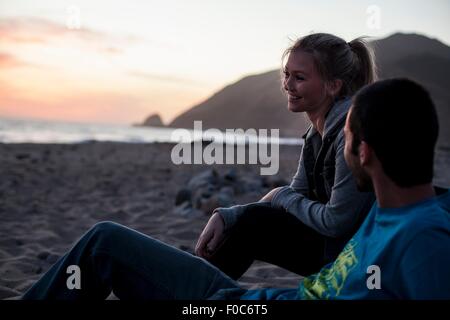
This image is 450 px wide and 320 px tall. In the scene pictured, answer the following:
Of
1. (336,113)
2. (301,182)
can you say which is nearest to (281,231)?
(301,182)

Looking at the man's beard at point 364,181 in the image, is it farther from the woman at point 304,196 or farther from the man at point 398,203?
the woman at point 304,196

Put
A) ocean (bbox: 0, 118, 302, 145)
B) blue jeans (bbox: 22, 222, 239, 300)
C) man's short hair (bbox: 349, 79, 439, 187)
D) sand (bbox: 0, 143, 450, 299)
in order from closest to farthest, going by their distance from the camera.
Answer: man's short hair (bbox: 349, 79, 439, 187) → blue jeans (bbox: 22, 222, 239, 300) → sand (bbox: 0, 143, 450, 299) → ocean (bbox: 0, 118, 302, 145)

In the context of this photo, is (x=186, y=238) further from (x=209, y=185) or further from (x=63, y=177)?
(x=63, y=177)

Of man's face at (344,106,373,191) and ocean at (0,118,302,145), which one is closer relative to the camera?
man's face at (344,106,373,191)

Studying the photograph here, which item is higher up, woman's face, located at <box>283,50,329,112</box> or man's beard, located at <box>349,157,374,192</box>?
woman's face, located at <box>283,50,329,112</box>

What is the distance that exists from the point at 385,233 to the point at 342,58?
1199mm

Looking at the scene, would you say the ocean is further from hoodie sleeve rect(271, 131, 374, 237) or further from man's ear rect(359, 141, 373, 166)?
man's ear rect(359, 141, 373, 166)

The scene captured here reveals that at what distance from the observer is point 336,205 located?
6.20ft

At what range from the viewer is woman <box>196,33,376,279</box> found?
7.18ft

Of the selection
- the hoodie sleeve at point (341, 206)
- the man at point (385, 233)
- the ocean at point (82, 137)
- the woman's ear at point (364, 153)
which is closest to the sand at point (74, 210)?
the hoodie sleeve at point (341, 206)

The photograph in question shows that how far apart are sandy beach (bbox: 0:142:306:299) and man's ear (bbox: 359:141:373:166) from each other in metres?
1.99

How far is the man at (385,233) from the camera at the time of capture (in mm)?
1146

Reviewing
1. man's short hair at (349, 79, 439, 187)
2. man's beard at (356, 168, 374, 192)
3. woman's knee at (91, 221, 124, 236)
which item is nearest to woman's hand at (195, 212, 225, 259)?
woman's knee at (91, 221, 124, 236)
